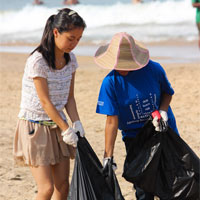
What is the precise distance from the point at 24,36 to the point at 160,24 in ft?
20.7

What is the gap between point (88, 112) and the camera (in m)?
7.42

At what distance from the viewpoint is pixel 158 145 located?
3230 millimetres

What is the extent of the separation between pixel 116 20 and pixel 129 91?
2139 cm

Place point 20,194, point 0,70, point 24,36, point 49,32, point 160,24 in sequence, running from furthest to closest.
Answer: point 160,24 < point 24,36 < point 0,70 < point 20,194 < point 49,32

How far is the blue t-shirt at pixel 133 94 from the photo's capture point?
3.18m

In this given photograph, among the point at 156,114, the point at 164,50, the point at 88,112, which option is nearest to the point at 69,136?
the point at 156,114

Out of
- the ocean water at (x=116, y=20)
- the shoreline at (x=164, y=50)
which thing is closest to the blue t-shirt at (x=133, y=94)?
the shoreline at (x=164, y=50)

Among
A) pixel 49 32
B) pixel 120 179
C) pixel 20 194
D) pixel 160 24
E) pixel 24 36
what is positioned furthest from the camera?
pixel 160 24

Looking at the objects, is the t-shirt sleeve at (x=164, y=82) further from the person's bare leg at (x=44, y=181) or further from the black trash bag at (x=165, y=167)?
the person's bare leg at (x=44, y=181)

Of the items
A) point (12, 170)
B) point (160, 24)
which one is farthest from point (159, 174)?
point (160, 24)

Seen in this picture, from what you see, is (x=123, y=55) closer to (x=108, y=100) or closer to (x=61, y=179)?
(x=108, y=100)

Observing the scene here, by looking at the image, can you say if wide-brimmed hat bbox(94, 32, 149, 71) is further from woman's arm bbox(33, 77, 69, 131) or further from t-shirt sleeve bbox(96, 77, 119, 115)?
woman's arm bbox(33, 77, 69, 131)

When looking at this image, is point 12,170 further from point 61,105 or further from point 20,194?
point 61,105

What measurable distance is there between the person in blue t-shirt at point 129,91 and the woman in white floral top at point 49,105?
0.23m
